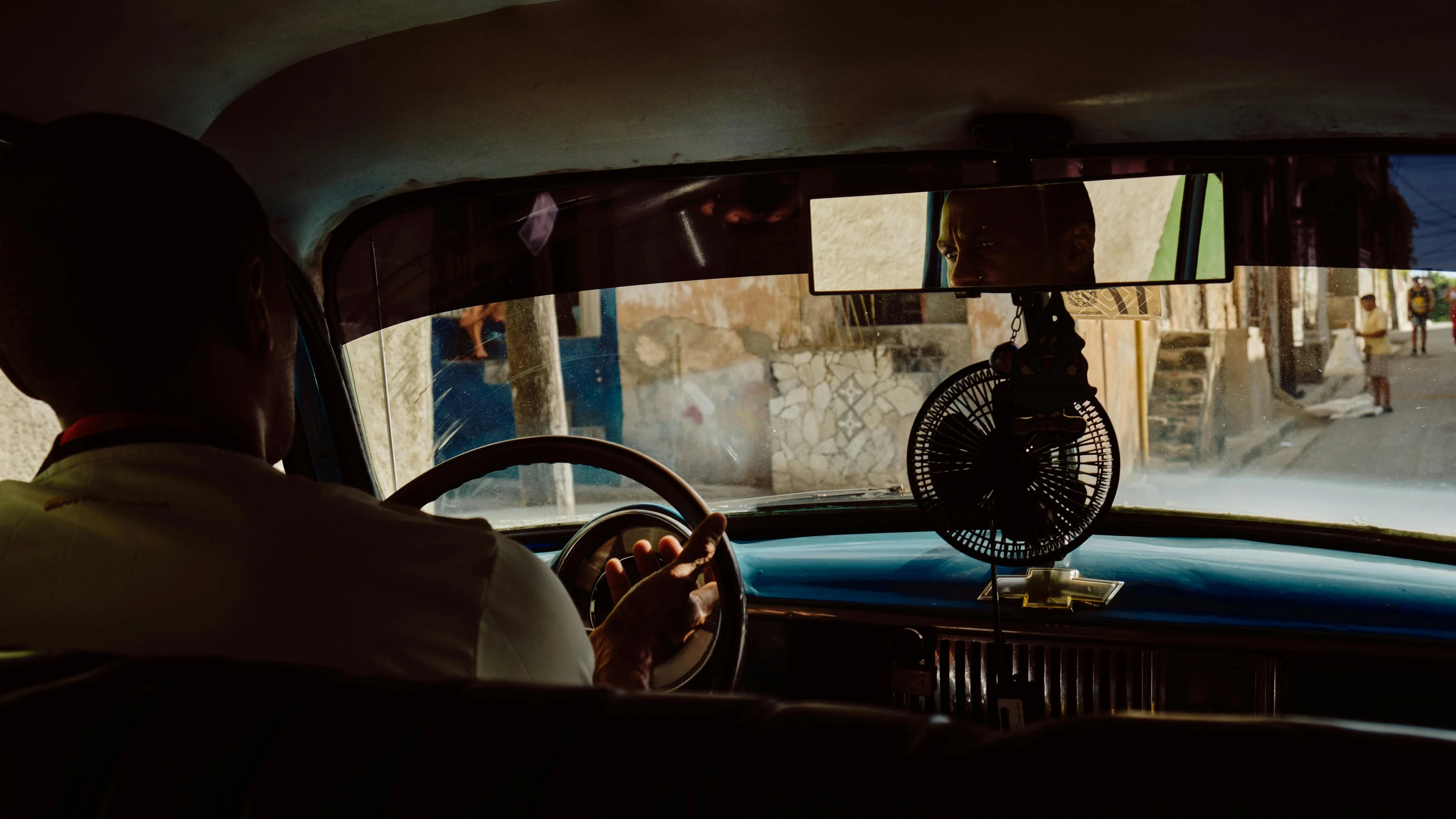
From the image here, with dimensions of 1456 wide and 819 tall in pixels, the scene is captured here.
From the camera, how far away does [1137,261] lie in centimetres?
233

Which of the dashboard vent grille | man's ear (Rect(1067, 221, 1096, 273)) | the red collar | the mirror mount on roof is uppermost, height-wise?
the mirror mount on roof

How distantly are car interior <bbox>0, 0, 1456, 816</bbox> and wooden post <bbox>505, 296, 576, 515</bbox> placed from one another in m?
0.01

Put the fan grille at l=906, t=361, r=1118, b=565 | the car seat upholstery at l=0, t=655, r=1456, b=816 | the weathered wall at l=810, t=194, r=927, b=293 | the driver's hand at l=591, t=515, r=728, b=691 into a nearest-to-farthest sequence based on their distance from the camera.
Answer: the car seat upholstery at l=0, t=655, r=1456, b=816
the driver's hand at l=591, t=515, r=728, b=691
the fan grille at l=906, t=361, r=1118, b=565
the weathered wall at l=810, t=194, r=927, b=293

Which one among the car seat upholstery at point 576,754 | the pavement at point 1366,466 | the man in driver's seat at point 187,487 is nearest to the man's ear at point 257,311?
the man in driver's seat at point 187,487

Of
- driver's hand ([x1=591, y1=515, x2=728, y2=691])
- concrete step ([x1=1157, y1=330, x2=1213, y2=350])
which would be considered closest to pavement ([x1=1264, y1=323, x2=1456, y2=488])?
concrete step ([x1=1157, y1=330, x2=1213, y2=350])

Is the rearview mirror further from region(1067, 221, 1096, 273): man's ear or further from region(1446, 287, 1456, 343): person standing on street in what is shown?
region(1446, 287, 1456, 343): person standing on street

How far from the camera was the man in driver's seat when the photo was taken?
36.4 inches

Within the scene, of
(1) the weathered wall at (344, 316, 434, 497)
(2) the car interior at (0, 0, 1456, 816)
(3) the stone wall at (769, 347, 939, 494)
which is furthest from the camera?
(1) the weathered wall at (344, 316, 434, 497)

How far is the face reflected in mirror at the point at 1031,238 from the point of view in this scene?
233cm

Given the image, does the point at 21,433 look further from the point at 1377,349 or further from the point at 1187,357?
the point at 1377,349

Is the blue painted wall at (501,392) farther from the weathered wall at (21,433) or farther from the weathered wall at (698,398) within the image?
the weathered wall at (21,433)

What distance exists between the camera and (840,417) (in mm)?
2984

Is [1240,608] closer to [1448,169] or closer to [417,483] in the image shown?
[1448,169]

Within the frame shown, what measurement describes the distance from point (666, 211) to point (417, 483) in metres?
1.09
